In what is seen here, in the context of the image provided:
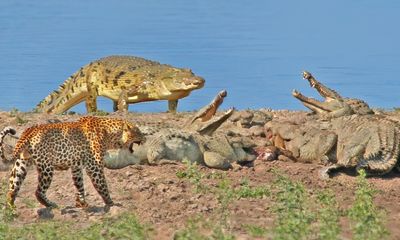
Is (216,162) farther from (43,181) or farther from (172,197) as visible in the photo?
(43,181)

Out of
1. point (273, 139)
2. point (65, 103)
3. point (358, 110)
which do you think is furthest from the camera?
point (65, 103)

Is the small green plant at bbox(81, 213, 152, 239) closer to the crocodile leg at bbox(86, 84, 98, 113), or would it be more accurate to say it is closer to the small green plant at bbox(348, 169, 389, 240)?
the small green plant at bbox(348, 169, 389, 240)

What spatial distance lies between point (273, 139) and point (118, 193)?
329 cm

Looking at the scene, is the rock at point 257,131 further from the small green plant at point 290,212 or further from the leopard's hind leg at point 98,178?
the leopard's hind leg at point 98,178

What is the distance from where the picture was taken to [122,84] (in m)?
24.0

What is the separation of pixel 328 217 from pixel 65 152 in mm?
2969

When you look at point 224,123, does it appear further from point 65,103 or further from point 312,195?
point 65,103

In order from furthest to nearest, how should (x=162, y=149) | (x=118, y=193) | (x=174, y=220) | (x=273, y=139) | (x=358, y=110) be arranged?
(x=358, y=110) < (x=273, y=139) < (x=162, y=149) < (x=118, y=193) < (x=174, y=220)

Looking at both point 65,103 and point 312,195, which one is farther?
point 65,103

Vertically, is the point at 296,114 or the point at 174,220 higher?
the point at 296,114

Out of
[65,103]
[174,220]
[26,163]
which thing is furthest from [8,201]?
[65,103]

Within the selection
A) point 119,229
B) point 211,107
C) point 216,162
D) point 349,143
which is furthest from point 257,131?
point 119,229

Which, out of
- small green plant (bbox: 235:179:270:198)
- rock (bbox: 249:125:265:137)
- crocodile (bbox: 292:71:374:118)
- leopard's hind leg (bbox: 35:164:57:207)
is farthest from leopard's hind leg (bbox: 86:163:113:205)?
crocodile (bbox: 292:71:374:118)

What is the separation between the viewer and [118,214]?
14531 millimetres
